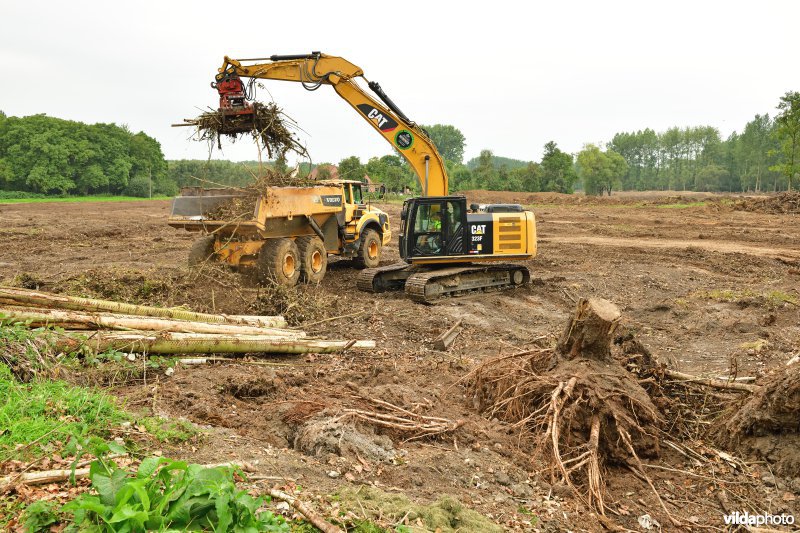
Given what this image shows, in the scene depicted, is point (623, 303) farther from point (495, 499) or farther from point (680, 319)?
point (495, 499)

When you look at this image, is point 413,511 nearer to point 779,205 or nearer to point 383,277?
point 383,277

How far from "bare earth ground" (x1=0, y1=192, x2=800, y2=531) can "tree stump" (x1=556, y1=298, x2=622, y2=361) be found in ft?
3.62

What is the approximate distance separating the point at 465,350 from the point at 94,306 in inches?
200

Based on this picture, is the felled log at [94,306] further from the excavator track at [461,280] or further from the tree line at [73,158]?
the tree line at [73,158]

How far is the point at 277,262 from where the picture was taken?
1177 centimetres

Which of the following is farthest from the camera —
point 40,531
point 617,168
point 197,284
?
point 617,168

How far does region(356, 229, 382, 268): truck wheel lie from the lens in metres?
15.4

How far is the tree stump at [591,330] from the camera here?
19.4 feet

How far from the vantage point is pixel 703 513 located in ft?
15.5

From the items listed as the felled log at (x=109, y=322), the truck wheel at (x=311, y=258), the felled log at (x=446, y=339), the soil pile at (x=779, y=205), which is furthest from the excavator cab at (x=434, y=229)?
the soil pile at (x=779, y=205)

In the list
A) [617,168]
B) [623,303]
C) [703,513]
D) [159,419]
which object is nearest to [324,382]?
[159,419]

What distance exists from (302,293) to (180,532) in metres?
8.43

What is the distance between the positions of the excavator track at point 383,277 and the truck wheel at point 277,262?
5.50 feet

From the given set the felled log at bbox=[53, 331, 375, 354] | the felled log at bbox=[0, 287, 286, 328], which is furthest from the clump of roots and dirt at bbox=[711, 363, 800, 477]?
the felled log at bbox=[0, 287, 286, 328]
